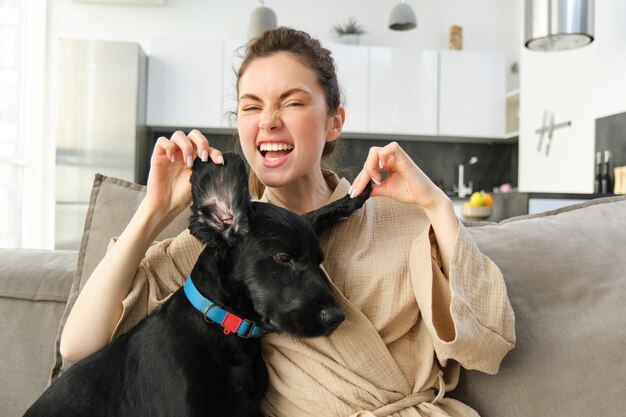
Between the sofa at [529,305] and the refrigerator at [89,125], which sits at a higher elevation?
the refrigerator at [89,125]

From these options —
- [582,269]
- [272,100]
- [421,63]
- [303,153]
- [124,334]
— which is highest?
[421,63]

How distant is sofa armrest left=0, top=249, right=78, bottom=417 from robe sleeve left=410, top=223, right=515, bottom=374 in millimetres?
853

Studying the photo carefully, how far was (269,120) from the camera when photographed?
1249 mm

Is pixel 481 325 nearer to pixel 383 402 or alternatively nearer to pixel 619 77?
pixel 383 402

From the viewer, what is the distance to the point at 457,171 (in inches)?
243

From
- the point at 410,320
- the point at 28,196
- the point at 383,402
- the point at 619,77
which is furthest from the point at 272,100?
the point at 28,196

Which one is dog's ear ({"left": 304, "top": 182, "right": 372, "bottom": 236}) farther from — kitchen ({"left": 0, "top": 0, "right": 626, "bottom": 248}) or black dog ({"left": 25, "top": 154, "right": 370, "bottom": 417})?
kitchen ({"left": 0, "top": 0, "right": 626, "bottom": 248})

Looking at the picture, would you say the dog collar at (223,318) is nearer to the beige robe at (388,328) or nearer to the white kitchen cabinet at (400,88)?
the beige robe at (388,328)

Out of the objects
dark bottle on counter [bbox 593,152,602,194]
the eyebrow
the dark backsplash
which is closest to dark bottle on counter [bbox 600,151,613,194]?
dark bottle on counter [bbox 593,152,602,194]

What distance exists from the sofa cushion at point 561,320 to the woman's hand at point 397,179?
0.75 ft

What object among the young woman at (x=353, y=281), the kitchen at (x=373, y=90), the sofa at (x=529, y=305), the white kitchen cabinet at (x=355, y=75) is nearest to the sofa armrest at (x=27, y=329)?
the sofa at (x=529, y=305)

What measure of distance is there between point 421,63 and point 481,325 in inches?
193

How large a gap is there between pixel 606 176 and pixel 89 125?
13.5ft

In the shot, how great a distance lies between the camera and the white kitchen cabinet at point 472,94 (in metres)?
5.66
